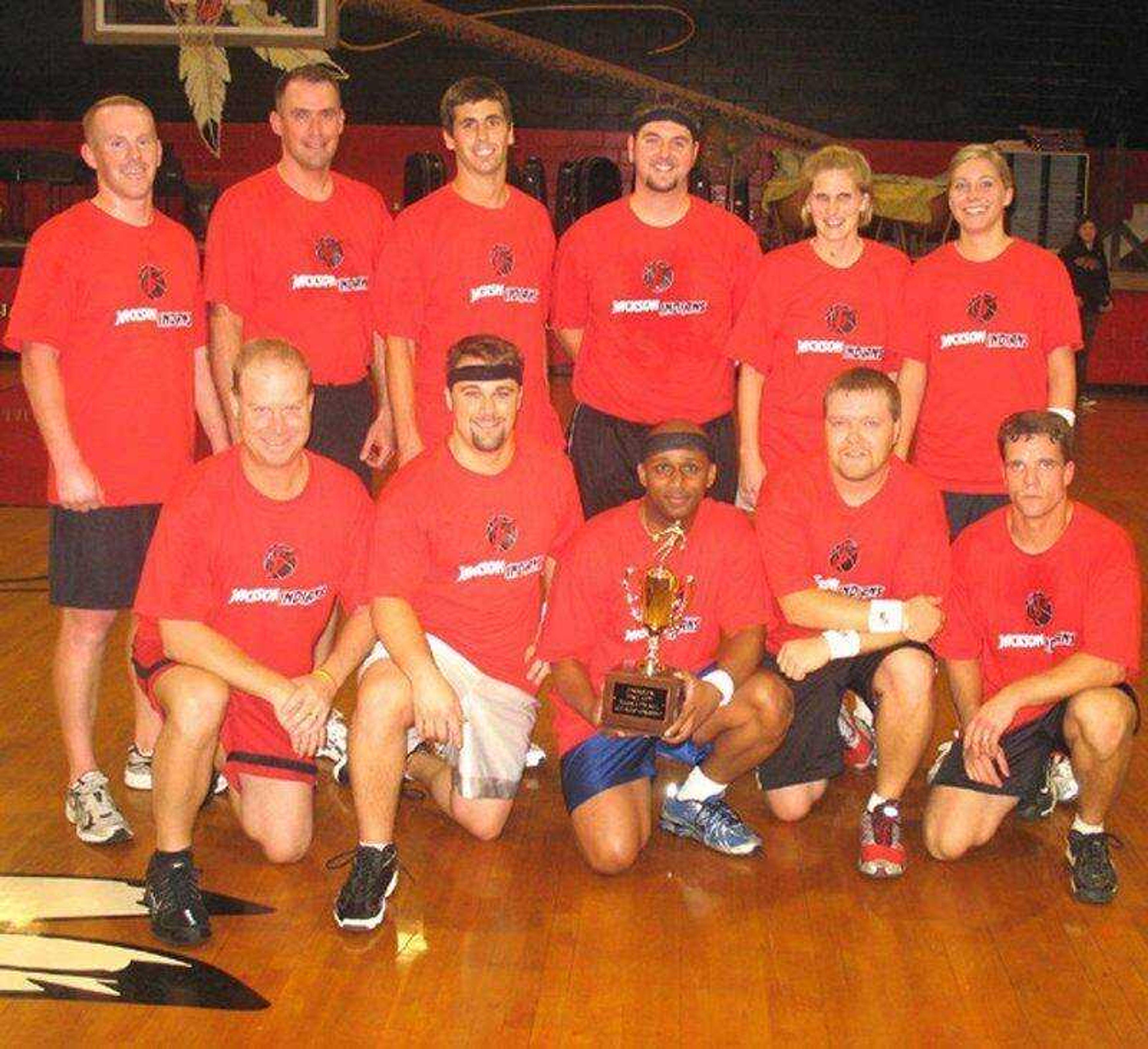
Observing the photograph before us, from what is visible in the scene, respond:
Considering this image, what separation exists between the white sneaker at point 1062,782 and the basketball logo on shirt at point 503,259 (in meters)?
2.03

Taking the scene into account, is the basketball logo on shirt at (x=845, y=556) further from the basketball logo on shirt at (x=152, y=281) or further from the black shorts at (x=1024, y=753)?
the basketball logo on shirt at (x=152, y=281)

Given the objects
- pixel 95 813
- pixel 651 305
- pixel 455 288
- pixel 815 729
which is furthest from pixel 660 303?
pixel 95 813

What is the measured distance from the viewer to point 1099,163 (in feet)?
54.5

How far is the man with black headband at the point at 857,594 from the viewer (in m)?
4.10

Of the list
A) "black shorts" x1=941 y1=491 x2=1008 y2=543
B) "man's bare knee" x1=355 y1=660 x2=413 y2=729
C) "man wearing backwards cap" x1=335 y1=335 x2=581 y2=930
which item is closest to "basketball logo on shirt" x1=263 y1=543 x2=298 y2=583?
"man wearing backwards cap" x1=335 y1=335 x2=581 y2=930

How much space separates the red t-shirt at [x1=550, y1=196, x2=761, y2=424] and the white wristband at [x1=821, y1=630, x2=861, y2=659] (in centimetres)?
91

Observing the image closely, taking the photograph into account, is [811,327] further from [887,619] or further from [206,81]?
[206,81]

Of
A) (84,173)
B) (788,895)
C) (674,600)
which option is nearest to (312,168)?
(674,600)

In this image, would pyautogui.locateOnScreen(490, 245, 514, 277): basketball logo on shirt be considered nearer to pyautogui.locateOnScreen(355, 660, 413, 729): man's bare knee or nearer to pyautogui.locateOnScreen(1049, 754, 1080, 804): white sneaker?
pyautogui.locateOnScreen(355, 660, 413, 729): man's bare knee

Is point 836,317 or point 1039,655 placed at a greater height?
point 836,317

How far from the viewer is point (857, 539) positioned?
4.24 meters

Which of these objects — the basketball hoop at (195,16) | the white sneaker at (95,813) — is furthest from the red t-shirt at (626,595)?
the basketball hoop at (195,16)

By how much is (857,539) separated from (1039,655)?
537mm

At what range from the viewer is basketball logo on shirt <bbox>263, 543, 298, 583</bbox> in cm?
383
